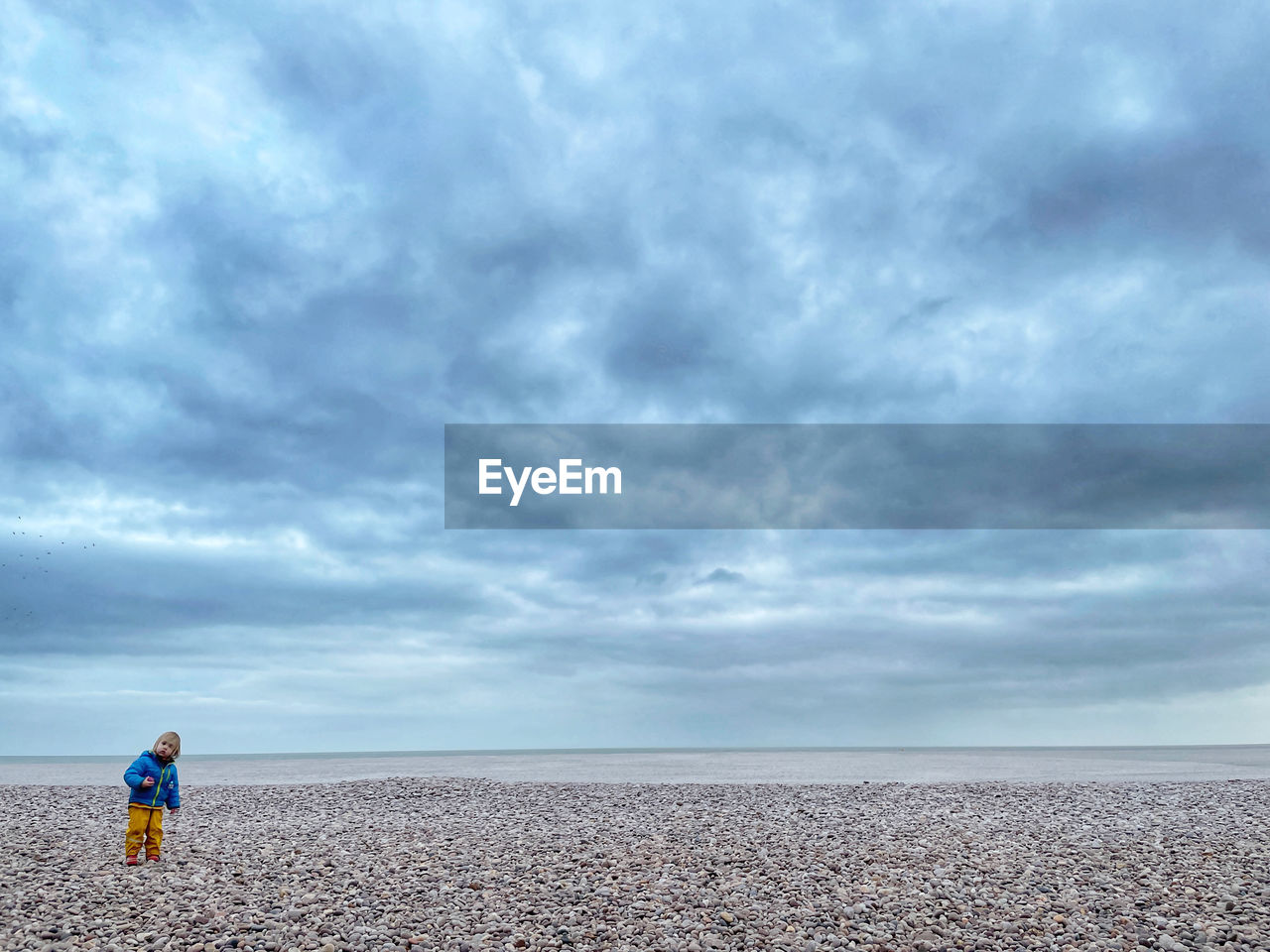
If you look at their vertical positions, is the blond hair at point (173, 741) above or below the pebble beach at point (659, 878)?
above

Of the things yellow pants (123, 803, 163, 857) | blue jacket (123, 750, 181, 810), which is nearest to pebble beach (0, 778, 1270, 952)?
yellow pants (123, 803, 163, 857)

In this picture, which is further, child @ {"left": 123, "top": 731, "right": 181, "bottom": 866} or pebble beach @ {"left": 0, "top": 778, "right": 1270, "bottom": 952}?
child @ {"left": 123, "top": 731, "right": 181, "bottom": 866}

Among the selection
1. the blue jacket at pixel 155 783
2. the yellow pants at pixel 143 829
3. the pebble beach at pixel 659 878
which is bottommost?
the pebble beach at pixel 659 878

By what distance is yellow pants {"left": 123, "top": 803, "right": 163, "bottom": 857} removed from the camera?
47.0 ft

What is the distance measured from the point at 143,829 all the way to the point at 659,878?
8143mm

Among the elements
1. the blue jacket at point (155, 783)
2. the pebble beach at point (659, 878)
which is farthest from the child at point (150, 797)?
the pebble beach at point (659, 878)

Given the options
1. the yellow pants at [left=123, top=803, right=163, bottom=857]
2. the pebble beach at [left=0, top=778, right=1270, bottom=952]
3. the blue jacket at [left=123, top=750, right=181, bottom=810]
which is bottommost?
the pebble beach at [left=0, top=778, right=1270, bottom=952]

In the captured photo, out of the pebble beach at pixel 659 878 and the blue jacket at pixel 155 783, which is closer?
the pebble beach at pixel 659 878

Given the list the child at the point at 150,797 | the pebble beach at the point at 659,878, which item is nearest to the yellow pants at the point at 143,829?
the child at the point at 150,797

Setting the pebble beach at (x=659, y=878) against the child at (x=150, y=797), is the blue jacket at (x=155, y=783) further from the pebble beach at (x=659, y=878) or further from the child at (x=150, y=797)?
the pebble beach at (x=659, y=878)

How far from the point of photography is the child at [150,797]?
14.3 meters

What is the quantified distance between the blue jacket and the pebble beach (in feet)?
3.18

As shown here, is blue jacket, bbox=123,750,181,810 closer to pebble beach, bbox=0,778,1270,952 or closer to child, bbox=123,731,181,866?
child, bbox=123,731,181,866

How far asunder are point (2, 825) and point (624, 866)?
13.7m
